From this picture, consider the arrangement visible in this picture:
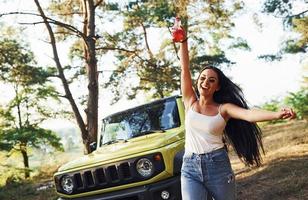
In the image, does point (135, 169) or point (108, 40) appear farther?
point (108, 40)

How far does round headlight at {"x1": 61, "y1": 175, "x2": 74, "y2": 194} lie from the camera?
20.0 ft

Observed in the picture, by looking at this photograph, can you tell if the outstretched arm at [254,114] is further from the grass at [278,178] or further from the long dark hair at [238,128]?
the grass at [278,178]

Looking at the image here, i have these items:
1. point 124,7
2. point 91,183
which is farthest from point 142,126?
point 124,7

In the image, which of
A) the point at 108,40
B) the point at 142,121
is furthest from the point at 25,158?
the point at 142,121

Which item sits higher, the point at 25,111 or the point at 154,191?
the point at 25,111

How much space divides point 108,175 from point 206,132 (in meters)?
2.34

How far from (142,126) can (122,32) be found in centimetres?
1626

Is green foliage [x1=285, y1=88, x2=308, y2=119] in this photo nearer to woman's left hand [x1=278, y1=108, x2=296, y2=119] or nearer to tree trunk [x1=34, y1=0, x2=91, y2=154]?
tree trunk [x1=34, y1=0, x2=91, y2=154]

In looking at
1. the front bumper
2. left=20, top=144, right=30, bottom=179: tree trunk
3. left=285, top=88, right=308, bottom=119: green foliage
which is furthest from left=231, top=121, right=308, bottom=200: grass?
Answer: left=285, top=88, right=308, bottom=119: green foliage

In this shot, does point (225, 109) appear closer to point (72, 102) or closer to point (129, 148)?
point (129, 148)

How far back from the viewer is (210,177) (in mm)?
3713

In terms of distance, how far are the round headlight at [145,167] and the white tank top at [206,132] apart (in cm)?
181

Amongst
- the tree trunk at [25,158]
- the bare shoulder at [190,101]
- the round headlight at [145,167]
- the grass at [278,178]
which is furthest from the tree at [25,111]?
the bare shoulder at [190,101]

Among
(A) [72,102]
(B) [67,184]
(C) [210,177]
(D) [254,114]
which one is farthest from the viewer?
(A) [72,102]
